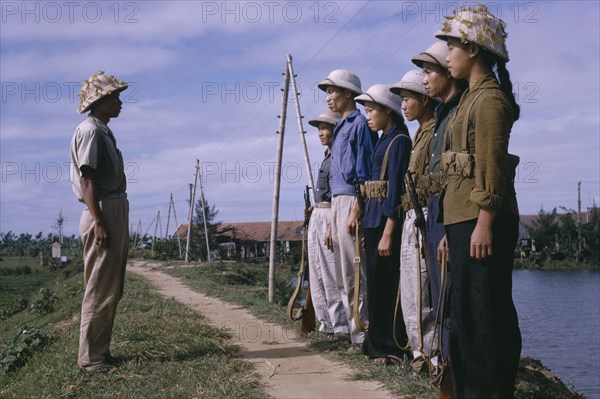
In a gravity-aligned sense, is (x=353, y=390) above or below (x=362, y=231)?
below

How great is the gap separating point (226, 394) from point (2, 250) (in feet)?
281

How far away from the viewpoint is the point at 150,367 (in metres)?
5.16

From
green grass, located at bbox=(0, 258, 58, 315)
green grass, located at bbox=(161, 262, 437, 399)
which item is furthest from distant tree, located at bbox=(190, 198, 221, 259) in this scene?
green grass, located at bbox=(161, 262, 437, 399)

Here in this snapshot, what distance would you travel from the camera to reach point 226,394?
4434mm

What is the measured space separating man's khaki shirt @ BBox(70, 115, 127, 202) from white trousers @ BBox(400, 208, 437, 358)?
2051mm

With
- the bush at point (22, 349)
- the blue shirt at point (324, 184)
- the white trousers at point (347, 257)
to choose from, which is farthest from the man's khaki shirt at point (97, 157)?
the bush at point (22, 349)

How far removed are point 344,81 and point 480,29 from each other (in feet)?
8.36

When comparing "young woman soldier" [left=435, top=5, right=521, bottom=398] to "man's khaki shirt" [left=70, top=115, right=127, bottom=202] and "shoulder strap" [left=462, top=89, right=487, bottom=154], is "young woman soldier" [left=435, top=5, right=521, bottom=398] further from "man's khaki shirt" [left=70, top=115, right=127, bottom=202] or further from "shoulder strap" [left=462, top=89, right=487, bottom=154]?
"man's khaki shirt" [left=70, top=115, right=127, bottom=202]

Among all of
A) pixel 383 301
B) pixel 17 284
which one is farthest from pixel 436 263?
pixel 17 284

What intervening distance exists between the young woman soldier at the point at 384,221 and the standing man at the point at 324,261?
83 centimetres

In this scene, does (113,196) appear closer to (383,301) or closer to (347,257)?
(347,257)

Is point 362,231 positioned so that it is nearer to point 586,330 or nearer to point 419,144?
point 419,144

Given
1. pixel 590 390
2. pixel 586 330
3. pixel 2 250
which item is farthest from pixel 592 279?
pixel 2 250

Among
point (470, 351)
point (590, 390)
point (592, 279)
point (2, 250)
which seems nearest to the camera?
point (470, 351)
